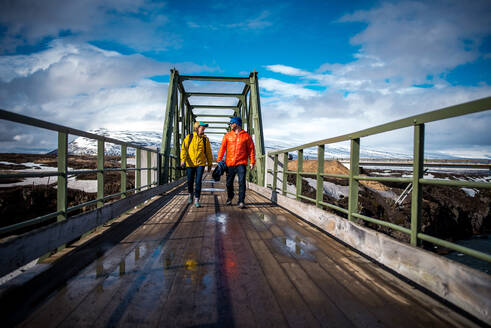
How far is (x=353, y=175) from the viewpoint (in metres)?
3.25

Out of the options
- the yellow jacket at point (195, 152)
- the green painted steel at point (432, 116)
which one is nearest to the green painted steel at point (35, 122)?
the yellow jacket at point (195, 152)

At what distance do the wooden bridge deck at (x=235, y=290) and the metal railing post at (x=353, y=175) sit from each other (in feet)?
1.49

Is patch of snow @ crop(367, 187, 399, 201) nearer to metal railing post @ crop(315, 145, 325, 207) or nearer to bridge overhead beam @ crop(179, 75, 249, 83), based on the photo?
bridge overhead beam @ crop(179, 75, 249, 83)

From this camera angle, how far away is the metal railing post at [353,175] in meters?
3.26

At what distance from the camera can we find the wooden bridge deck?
159 cm

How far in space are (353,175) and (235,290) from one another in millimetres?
1999

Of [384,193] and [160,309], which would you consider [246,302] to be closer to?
[160,309]

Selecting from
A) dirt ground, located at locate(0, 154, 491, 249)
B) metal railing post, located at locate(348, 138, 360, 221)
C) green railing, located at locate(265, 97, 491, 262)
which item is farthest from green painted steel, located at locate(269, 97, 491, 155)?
dirt ground, located at locate(0, 154, 491, 249)

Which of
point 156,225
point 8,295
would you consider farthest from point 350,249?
point 8,295

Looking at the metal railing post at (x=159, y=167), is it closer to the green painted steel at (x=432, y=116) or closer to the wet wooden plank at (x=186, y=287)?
the wet wooden plank at (x=186, y=287)

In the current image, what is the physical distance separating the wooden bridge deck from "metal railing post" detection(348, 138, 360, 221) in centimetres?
45

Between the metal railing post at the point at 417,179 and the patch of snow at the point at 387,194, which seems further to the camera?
the patch of snow at the point at 387,194

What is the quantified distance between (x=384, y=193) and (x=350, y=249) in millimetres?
10915

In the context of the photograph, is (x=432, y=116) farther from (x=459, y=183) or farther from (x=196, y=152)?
(x=196, y=152)
